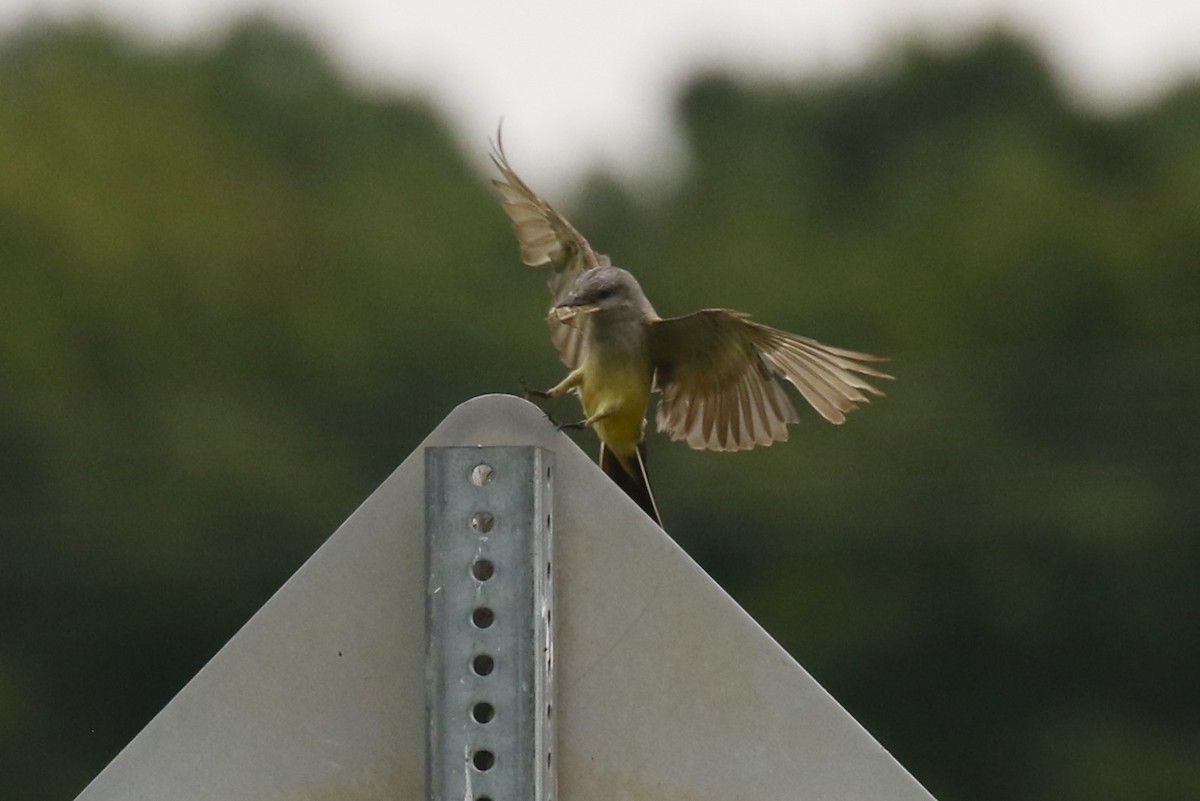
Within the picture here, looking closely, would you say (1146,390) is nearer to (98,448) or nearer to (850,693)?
(850,693)

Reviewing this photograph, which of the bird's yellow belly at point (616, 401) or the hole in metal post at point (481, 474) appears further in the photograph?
the bird's yellow belly at point (616, 401)

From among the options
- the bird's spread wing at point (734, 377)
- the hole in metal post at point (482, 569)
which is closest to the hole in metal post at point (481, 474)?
the hole in metal post at point (482, 569)

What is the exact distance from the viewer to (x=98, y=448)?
121ft

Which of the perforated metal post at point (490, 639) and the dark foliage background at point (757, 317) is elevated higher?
the dark foliage background at point (757, 317)

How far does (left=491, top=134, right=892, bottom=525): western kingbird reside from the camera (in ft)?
21.9

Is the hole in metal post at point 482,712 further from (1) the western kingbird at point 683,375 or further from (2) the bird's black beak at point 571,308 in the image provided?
(2) the bird's black beak at point 571,308

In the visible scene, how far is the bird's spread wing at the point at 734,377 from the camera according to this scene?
6621 mm

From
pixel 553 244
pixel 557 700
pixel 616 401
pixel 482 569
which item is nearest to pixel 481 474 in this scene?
pixel 482 569

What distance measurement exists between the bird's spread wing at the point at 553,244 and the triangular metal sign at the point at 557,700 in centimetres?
348

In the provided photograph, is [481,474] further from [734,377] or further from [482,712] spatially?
[734,377]

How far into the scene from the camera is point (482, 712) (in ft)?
13.4

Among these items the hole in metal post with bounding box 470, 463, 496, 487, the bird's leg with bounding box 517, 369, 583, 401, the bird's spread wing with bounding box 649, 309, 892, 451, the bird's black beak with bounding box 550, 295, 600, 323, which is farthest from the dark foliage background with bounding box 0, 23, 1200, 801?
the hole in metal post with bounding box 470, 463, 496, 487

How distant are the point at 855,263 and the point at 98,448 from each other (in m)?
16.7

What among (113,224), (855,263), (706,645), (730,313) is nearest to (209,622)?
(113,224)
